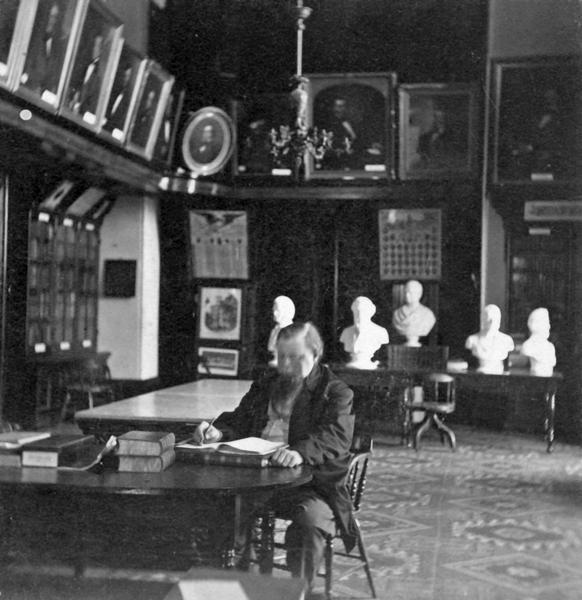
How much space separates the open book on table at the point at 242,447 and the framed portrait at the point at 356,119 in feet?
21.6

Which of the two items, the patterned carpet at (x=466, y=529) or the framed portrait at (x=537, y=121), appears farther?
the framed portrait at (x=537, y=121)

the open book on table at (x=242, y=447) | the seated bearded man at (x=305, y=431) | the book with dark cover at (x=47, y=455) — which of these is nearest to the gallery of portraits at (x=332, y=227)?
the seated bearded man at (x=305, y=431)

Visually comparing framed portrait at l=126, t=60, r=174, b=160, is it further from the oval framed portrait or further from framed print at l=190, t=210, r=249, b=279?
framed print at l=190, t=210, r=249, b=279

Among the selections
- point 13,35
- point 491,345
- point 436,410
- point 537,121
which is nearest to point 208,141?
point 537,121

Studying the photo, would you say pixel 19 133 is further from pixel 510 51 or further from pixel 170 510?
pixel 510 51

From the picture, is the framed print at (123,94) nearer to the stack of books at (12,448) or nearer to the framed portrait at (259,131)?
the framed portrait at (259,131)

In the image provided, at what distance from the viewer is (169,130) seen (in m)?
9.58

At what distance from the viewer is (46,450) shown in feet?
10.3

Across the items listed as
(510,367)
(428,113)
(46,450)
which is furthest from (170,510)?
(428,113)

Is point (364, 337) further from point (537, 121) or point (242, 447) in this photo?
point (242, 447)

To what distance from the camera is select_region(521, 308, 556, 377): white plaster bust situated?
830cm

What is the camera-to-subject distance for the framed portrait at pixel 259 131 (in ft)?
32.8

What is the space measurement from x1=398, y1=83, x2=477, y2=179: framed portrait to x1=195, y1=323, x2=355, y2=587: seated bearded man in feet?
20.6

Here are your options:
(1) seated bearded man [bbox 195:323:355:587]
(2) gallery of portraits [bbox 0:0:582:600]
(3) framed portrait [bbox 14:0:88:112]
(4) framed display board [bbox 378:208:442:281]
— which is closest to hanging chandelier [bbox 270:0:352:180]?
(2) gallery of portraits [bbox 0:0:582:600]
